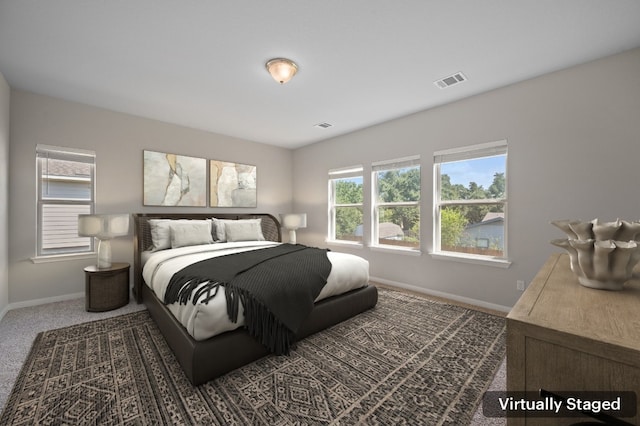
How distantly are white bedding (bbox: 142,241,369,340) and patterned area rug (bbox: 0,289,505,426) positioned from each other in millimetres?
363

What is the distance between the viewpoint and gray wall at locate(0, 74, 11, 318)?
2736mm

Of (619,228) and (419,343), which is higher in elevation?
(619,228)

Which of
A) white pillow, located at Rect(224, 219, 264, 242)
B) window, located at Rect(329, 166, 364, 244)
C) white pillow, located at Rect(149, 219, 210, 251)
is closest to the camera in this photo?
white pillow, located at Rect(149, 219, 210, 251)

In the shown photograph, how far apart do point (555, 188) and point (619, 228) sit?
223 cm

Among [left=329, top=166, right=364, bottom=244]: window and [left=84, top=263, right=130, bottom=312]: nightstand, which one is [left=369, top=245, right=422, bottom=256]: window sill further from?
[left=84, top=263, right=130, bottom=312]: nightstand

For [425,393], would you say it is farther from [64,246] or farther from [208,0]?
[64,246]

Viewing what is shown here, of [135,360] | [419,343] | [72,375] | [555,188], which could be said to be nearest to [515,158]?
[555,188]

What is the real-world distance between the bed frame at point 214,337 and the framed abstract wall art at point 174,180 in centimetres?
38

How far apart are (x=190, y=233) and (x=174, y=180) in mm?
1066

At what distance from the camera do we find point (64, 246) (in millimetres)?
3361

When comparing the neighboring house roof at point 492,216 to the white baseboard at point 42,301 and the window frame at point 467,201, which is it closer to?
the window frame at point 467,201

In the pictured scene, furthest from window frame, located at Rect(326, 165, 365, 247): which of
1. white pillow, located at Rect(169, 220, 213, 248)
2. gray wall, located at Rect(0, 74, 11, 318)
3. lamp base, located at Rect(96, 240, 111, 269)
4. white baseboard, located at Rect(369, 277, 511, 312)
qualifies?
gray wall, located at Rect(0, 74, 11, 318)

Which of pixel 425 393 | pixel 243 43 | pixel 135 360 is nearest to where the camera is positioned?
pixel 425 393

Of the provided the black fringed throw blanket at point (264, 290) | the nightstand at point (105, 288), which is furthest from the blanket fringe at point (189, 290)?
the nightstand at point (105, 288)
